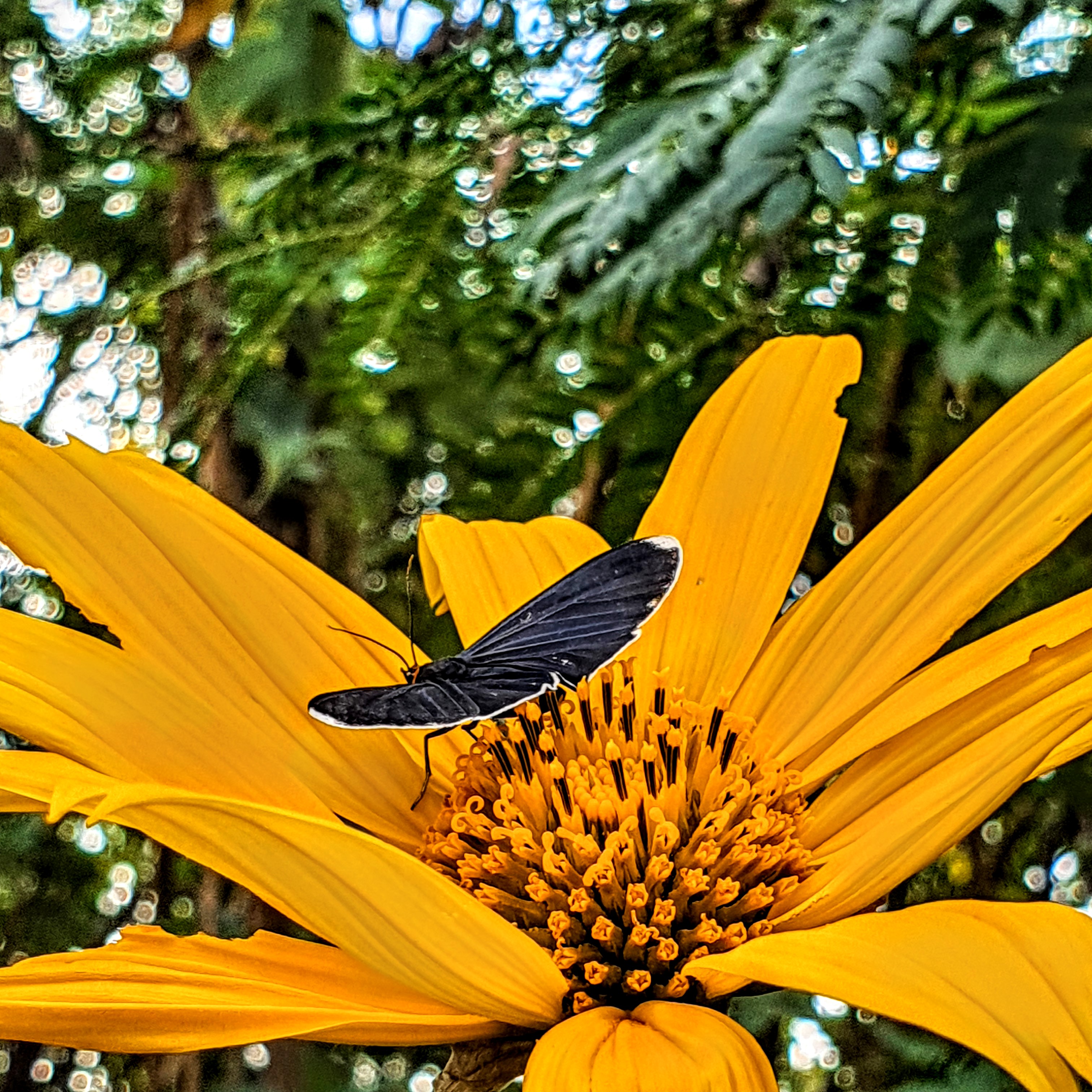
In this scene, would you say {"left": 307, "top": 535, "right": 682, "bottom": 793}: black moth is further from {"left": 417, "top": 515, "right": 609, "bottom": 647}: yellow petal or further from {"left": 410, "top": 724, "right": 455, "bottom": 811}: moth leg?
{"left": 417, "top": 515, "right": 609, "bottom": 647}: yellow petal

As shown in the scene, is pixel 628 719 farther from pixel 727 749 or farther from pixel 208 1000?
pixel 208 1000

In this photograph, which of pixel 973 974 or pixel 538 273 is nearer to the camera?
pixel 973 974

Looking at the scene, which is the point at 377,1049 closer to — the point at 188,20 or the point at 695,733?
the point at 695,733

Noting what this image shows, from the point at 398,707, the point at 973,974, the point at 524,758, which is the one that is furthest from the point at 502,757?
the point at 973,974

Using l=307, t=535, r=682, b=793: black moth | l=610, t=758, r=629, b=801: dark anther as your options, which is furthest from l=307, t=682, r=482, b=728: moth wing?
l=610, t=758, r=629, b=801: dark anther

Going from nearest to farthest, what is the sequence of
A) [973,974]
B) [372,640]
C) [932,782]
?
[973,974] < [932,782] < [372,640]

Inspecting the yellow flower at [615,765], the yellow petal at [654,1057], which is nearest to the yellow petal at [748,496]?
the yellow flower at [615,765]
